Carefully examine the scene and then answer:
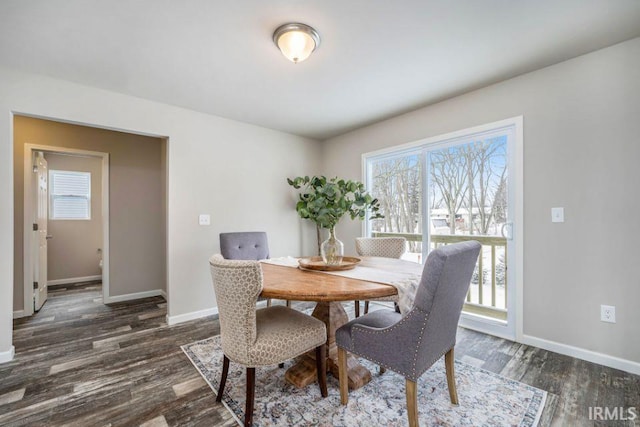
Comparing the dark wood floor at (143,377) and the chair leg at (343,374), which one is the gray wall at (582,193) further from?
the chair leg at (343,374)

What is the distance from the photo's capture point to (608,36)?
191 centimetres

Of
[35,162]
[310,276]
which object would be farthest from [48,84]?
[310,276]

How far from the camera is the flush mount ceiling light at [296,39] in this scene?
5.81 feet

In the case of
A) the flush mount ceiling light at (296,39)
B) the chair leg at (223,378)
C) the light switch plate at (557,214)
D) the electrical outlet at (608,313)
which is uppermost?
the flush mount ceiling light at (296,39)

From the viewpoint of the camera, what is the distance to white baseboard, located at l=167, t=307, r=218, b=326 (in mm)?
2985

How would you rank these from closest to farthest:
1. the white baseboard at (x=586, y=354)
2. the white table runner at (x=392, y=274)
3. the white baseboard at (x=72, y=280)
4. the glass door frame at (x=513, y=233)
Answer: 1. the white table runner at (x=392, y=274)
2. the white baseboard at (x=586, y=354)
3. the glass door frame at (x=513, y=233)
4. the white baseboard at (x=72, y=280)

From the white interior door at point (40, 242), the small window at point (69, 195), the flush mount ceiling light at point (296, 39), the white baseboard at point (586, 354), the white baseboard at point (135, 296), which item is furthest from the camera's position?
the small window at point (69, 195)

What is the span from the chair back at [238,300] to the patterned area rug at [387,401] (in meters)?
0.45

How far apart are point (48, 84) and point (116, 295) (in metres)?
2.71

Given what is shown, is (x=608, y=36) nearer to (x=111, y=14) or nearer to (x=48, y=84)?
(x=111, y=14)

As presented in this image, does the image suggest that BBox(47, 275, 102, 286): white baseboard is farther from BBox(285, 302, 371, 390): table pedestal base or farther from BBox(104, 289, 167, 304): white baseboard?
BBox(285, 302, 371, 390): table pedestal base

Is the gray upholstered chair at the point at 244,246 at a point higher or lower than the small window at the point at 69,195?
lower

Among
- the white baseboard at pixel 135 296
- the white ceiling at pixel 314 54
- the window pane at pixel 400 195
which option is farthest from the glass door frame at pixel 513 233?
the white baseboard at pixel 135 296

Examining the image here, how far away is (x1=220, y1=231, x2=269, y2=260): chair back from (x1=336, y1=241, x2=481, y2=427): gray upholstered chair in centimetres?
166
